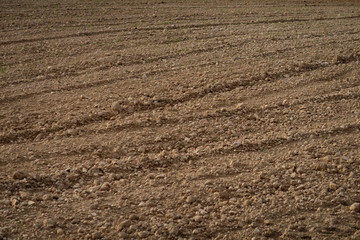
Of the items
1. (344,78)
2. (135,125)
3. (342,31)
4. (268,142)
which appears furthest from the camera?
(342,31)

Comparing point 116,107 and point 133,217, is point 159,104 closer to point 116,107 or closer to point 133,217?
point 116,107

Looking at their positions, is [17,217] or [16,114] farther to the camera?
[16,114]

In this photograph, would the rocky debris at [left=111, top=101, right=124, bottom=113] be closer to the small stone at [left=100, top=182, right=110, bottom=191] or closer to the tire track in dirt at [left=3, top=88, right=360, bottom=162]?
the tire track in dirt at [left=3, top=88, right=360, bottom=162]

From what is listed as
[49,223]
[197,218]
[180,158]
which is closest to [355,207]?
[197,218]

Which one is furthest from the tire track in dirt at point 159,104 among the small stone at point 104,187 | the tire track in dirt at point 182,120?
the small stone at point 104,187

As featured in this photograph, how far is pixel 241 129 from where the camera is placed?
4.84 m

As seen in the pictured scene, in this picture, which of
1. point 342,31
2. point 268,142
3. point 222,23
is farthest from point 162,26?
point 268,142

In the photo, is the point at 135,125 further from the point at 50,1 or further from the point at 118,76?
the point at 50,1

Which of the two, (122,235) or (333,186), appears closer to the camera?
(122,235)

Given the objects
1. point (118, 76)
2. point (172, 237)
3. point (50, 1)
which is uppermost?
point (50, 1)

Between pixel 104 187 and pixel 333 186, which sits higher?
pixel 104 187

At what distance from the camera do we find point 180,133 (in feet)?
15.7

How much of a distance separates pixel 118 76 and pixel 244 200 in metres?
3.21

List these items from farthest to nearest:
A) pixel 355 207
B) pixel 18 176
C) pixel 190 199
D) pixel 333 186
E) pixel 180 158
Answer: pixel 180 158
pixel 18 176
pixel 333 186
pixel 190 199
pixel 355 207
